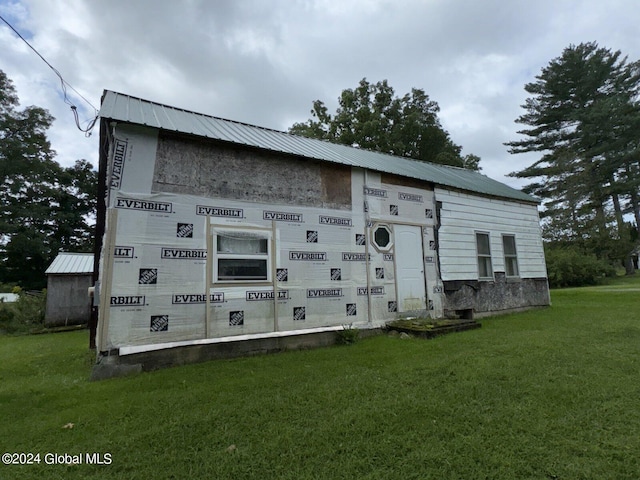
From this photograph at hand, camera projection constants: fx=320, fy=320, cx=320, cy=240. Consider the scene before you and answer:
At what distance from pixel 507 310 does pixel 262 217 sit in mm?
7757

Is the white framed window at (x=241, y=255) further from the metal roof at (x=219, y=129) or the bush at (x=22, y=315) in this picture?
the bush at (x=22, y=315)

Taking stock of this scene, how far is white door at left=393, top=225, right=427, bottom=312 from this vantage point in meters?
7.51

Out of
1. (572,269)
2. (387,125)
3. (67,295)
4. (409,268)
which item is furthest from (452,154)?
(67,295)

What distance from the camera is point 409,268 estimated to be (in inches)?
302

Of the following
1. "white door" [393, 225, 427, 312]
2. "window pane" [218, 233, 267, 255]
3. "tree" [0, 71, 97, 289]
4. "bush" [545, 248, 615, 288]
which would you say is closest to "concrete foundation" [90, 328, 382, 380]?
"window pane" [218, 233, 267, 255]

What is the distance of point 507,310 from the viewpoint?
9344 millimetres

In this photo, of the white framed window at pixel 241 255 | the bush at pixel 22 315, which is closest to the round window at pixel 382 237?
the white framed window at pixel 241 255

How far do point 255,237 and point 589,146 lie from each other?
33.6 m

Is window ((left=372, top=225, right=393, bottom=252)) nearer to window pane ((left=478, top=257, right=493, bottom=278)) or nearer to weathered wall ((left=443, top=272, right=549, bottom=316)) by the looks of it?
weathered wall ((left=443, top=272, right=549, bottom=316))

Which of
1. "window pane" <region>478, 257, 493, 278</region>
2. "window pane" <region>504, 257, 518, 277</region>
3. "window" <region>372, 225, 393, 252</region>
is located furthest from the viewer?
"window pane" <region>504, 257, 518, 277</region>

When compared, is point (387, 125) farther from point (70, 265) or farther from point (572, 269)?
point (70, 265)

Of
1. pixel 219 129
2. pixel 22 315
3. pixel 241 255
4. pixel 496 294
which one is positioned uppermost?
pixel 219 129

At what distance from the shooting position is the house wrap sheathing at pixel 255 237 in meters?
4.96

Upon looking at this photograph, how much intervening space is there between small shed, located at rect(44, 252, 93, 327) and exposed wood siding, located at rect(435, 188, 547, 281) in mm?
11933
